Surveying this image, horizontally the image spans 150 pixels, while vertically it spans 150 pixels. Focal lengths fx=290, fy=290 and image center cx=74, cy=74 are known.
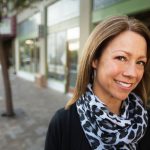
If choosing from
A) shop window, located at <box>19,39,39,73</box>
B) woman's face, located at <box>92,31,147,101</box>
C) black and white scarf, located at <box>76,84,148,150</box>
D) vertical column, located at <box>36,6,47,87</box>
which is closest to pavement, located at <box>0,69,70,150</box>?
vertical column, located at <box>36,6,47,87</box>

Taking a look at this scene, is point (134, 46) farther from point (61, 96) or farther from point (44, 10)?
point (44, 10)

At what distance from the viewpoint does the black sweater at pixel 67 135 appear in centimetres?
150

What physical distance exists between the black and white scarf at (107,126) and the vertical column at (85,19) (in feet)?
25.9

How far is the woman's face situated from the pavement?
4.17m

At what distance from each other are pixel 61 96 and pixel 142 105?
9.69 metres

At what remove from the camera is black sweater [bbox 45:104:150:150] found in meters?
1.50

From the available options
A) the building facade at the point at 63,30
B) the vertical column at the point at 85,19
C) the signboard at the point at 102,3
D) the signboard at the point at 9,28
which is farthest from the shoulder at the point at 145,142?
the signboard at the point at 9,28

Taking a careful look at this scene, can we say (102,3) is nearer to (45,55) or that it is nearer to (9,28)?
(45,55)

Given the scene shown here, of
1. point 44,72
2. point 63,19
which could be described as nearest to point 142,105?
point 63,19

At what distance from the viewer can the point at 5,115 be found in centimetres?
777

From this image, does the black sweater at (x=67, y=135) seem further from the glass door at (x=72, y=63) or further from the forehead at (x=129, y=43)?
the glass door at (x=72, y=63)

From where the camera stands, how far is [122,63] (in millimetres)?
1370

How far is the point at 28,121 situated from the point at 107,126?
5.99 metres

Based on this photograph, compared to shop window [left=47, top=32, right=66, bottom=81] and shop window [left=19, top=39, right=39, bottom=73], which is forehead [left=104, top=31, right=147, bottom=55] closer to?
shop window [left=47, top=32, right=66, bottom=81]
